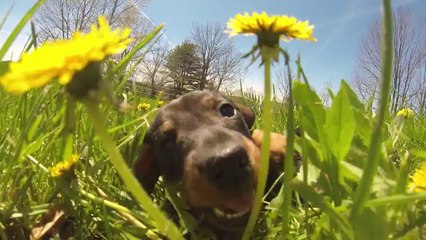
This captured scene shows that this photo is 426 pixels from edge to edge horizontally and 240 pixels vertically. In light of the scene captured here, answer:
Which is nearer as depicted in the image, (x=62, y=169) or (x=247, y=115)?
(x=62, y=169)

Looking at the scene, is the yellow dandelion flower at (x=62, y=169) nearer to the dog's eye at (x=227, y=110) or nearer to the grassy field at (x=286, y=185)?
the grassy field at (x=286, y=185)

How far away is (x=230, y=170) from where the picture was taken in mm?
990

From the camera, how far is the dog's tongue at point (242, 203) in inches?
39.6

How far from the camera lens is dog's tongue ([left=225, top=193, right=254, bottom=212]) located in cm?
100

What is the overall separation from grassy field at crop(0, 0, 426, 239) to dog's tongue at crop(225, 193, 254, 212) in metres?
0.06

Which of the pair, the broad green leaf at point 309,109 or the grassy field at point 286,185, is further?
the broad green leaf at point 309,109

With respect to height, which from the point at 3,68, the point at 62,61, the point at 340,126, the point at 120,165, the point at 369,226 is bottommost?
the point at 369,226

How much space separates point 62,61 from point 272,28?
35cm

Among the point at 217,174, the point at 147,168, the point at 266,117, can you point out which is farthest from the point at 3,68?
the point at 266,117

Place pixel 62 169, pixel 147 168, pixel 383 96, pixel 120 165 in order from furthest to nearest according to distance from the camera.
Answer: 1. pixel 147 168
2. pixel 62 169
3. pixel 120 165
4. pixel 383 96

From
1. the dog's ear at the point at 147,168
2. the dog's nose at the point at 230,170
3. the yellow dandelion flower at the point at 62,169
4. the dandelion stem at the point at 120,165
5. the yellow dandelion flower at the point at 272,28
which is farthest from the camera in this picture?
the dog's ear at the point at 147,168

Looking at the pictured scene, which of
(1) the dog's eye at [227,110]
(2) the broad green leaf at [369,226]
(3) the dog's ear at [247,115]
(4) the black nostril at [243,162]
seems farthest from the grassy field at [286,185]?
(3) the dog's ear at [247,115]

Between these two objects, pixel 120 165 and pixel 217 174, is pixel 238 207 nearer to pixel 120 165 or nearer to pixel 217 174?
pixel 217 174

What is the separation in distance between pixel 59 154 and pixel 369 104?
1.41 meters
